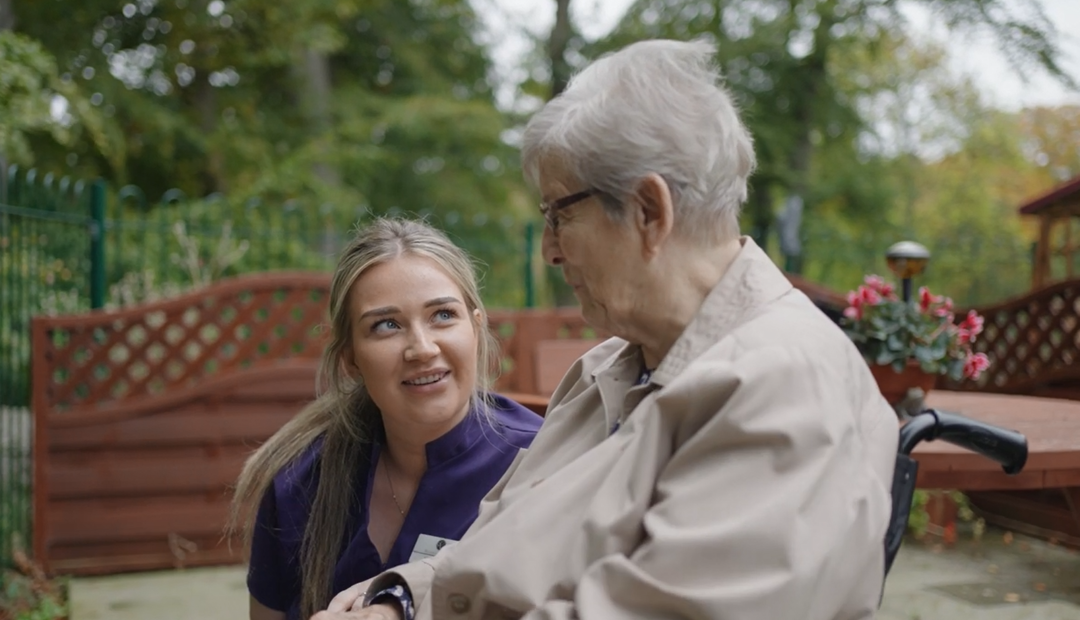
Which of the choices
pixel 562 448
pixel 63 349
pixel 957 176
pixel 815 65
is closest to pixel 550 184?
pixel 562 448

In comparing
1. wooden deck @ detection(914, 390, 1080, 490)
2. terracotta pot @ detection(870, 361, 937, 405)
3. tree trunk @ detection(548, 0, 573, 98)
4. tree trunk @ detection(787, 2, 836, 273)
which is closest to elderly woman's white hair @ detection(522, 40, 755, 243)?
wooden deck @ detection(914, 390, 1080, 490)

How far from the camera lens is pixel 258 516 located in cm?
216

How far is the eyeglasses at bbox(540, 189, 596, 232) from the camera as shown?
1.34 m

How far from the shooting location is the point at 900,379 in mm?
3383

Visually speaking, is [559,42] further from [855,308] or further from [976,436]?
[976,436]

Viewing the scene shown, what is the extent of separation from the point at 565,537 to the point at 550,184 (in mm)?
452

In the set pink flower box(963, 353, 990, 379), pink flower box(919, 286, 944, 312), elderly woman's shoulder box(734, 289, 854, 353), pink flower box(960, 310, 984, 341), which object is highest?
pink flower box(919, 286, 944, 312)

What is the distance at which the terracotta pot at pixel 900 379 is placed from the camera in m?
3.36

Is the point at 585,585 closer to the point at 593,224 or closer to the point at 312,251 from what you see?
the point at 593,224

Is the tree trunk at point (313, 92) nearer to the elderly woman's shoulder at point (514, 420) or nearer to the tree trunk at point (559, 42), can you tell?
the tree trunk at point (559, 42)

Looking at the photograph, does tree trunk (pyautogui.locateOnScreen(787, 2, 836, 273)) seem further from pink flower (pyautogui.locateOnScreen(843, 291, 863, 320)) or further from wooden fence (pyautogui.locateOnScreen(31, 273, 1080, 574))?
pink flower (pyautogui.locateOnScreen(843, 291, 863, 320))

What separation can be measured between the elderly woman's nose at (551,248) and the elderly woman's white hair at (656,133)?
0.11 metres

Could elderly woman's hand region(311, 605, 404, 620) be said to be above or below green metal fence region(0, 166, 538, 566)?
below

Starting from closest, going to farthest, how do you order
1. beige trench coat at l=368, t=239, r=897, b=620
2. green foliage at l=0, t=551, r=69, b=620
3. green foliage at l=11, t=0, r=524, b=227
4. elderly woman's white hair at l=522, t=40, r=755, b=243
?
beige trench coat at l=368, t=239, r=897, b=620 → elderly woman's white hair at l=522, t=40, r=755, b=243 → green foliage at l=0, t=551, r=69, b=620 → green foliage at l=11, t=0, r=524, b=227
